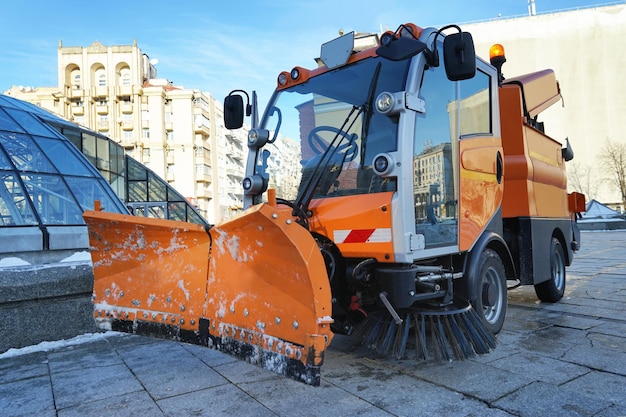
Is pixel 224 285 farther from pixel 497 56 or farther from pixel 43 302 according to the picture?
pixel 497 56

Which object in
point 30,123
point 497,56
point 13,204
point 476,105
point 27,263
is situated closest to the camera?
point 476,105

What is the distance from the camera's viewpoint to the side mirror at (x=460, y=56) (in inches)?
135

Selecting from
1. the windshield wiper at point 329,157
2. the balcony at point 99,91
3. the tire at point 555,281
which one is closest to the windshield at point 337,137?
the windshield wiper at point 329,157

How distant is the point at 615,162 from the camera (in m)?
46.5

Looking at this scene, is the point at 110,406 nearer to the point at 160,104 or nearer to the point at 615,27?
the point at 160,104

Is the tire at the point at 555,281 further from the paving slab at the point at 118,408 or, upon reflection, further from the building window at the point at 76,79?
the building window at the point at 76,79

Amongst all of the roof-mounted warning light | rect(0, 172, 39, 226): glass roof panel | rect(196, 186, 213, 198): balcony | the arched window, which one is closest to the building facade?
rect(196, 186, 213, 198): balcony

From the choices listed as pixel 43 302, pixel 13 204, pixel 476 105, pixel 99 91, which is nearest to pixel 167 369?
pixel 43 302

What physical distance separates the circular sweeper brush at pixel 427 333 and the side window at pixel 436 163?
632mm

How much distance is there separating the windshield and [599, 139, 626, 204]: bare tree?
4934 cm

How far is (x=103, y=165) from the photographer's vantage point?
66.0 feet

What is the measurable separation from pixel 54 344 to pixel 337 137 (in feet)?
12.5

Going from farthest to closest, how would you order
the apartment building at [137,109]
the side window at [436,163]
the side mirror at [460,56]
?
the apartment building at [137,109] → the side window at [436,163] → the side mirror at [460,56]

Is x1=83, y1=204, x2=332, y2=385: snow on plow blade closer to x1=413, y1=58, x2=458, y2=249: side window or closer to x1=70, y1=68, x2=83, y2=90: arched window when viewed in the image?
x1=413, y1=58, x2=458, y2=249: side window
